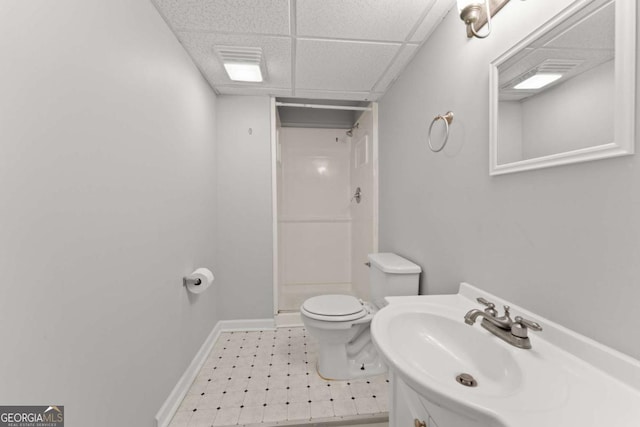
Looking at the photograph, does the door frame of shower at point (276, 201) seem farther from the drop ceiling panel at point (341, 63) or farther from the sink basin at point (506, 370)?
the sink basin at point (506, 370)

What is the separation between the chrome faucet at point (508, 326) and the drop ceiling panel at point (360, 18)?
1418 millimetres

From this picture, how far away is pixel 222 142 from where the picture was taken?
2217 mm

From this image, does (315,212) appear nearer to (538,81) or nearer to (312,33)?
(312,33)

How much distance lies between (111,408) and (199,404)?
2.09 ft

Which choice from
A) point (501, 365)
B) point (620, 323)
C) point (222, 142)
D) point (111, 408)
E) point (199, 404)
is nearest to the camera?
point (620, 323)

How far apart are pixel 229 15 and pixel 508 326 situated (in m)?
1.84

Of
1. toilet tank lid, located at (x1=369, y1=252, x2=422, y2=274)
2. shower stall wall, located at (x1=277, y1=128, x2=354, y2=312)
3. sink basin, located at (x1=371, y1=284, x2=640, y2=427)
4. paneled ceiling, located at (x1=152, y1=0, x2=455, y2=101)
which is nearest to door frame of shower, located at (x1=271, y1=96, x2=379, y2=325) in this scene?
paneled ceiling, located at (x1=152, y1=0, x2=455, y2=101)

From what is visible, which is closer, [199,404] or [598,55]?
[598,55]

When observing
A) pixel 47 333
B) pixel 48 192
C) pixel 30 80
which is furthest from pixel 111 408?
pixel 30 80

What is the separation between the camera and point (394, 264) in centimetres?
160

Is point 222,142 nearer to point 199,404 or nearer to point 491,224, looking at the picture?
point 199,404

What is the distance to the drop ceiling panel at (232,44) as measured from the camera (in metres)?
1.47

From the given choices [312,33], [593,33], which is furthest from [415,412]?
[312,33]

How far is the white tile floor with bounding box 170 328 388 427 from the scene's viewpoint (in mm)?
1341
